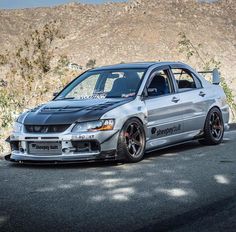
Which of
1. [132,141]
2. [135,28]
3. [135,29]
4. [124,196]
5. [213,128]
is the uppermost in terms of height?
[135,28]

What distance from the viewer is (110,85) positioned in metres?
10.4

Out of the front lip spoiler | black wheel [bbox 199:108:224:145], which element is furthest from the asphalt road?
black wheel [bbox 199:108:224:145]

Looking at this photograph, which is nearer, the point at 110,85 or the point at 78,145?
the point at 78,145

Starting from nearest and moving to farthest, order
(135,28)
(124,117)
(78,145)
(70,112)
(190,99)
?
(78,145) → (70,112) → (124,117) → (190,99) → (135,28)

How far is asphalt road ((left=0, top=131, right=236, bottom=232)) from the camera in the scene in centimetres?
558

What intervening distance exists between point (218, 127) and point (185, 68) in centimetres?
123

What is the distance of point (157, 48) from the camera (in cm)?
8450

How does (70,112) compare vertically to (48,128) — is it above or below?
above

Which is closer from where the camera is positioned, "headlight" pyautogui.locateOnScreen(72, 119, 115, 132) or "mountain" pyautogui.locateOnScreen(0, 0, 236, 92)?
"headlight" pyautogui.locateOnScreen(72, 119, 115, 132)

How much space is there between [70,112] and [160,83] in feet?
6.82

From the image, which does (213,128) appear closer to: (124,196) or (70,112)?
(70,112)

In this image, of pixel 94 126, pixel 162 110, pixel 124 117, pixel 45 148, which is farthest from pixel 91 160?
pixel 162 110

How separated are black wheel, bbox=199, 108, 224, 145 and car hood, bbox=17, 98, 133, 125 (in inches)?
90.0

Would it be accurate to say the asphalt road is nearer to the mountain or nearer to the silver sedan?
the silver sedan
